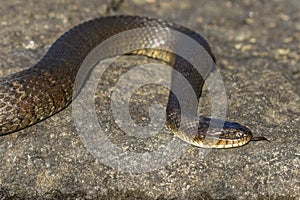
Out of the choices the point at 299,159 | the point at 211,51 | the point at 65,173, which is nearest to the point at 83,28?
the point at 211,51

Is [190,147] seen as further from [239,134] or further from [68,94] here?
[68,94]

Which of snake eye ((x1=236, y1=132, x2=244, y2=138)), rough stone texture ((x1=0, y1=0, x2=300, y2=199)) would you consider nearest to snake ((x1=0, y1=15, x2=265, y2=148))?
snake eye ((x1=236, y1=132, x2=244, y2=138))

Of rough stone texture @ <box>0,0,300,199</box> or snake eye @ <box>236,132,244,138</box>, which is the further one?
snake eye @ <box>236,132,244,138</box>

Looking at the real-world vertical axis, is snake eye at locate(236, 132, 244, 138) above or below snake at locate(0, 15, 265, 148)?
above

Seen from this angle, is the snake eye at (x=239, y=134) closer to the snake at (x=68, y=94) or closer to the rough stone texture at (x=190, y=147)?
the snake at (x=68, y=94)

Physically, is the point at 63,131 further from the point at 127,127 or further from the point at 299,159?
the point at 299,159

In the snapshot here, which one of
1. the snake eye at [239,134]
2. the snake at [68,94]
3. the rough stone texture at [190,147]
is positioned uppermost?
the snake eye at [239,134]

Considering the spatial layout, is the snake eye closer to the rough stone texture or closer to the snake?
the snake

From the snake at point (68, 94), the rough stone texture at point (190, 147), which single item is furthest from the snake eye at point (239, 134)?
the rough stone texture at point (190, 147)
